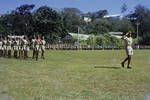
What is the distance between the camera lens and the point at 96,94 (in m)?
15.4

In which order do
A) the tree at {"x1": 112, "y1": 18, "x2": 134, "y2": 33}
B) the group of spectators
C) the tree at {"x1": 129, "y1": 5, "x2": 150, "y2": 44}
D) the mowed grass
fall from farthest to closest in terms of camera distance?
1. the tree at {"x1": 112, "y1": 18, "x2": 134, "y2": 33}
2. the tree at {"x1": 129, "y1": 5, "x2": 150, "y2": 44}
3. the group of spectators
4. the mowed grass

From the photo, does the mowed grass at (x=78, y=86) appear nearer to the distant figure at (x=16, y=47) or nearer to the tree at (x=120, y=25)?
the distant figure at (x=16, y=47)

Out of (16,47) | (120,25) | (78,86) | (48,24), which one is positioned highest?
(120,25)

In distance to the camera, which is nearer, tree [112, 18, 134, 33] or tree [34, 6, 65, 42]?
tree [34, 6, 65, 42]

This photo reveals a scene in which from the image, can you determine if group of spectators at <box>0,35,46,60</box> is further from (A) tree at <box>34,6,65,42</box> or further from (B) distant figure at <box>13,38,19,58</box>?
(A) tree at <box>34,6,65,42</box>

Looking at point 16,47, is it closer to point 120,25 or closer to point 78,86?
point 78,86

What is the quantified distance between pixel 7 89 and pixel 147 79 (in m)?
6.47

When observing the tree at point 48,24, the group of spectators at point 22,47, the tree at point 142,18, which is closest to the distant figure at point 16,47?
the group of spectators at point 22,47

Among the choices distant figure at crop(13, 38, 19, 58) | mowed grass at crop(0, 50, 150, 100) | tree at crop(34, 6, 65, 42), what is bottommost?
mowed grass at crop(0, 50, 150, 100)

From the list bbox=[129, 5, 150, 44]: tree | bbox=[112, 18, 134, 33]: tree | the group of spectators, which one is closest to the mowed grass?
the group of spectators

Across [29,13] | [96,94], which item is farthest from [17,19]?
[96,94]

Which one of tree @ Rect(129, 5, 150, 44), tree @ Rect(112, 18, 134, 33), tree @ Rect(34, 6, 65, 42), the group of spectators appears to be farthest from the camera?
tree @ Rect(112, 18, 134, 33)

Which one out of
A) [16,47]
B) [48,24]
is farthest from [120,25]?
[16,47]

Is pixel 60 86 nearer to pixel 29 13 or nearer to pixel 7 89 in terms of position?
pixel 7 89
